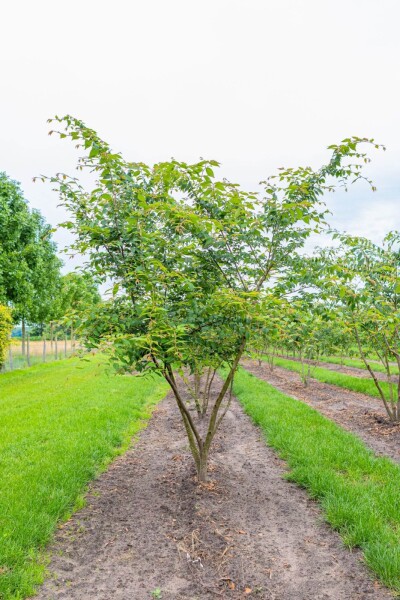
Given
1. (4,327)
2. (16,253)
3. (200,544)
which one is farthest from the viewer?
(4,327)

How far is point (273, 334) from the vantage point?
4.23 m

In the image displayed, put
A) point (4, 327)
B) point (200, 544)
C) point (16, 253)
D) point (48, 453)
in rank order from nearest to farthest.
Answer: point (200, 544) < point (48, 453) < point (16, 253) < point (4, 327)

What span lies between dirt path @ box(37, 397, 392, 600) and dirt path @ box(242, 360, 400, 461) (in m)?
3.06

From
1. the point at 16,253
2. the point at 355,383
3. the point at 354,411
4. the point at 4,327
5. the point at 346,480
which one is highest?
the point at 16,253

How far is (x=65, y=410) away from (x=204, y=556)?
6.81 meters

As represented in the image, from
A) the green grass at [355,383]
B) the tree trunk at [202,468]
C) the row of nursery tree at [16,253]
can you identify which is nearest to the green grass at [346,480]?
the tree trunk at [202,468]

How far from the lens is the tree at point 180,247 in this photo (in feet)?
12.6

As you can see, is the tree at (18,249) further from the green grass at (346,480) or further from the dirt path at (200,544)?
the dirt path at (200,544)

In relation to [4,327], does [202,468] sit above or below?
below

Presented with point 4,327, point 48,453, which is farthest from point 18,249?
point 48,453

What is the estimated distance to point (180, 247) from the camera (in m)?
4.56

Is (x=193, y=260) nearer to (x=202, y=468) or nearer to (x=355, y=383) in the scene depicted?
(x=202, y=468)

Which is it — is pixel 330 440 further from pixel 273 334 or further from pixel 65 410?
pixel 65 410

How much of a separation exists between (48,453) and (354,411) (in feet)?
26.7
